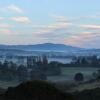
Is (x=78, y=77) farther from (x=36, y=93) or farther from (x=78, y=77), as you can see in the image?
(x=36, y=93)

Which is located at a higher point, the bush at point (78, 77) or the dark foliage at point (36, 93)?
the dark foliage at point (36, 93)

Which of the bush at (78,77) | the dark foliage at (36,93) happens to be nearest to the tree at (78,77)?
the bush at (78,77)

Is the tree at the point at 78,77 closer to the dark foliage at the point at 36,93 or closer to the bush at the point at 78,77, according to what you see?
the bush at the point at 78,77

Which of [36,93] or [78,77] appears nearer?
[36,93]

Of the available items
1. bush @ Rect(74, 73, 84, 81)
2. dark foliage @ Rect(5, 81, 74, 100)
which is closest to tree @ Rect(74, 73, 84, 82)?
bush @ Rect(74, 73, 84, 81)

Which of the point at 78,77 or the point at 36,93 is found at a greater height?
the point at 36,93

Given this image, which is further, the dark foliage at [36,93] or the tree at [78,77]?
the tree at [78,77]

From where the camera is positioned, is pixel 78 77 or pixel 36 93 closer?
pixel 36 93

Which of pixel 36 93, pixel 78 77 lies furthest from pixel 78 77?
pixel 36 93

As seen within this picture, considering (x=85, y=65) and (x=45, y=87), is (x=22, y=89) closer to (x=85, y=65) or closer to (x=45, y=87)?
(x=45, y=87)

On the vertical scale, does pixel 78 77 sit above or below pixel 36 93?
below

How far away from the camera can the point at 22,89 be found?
22.5 metres

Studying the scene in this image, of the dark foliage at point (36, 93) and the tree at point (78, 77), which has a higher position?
the dark foliage at point (36, 93)

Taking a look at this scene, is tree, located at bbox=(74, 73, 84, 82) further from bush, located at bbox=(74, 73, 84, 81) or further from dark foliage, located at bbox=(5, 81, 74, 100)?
dark foliage, located at bbox=(5, 81, 74, 100)
